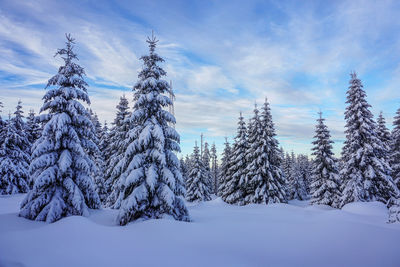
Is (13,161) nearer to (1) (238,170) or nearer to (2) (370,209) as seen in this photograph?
(1) (238,170)

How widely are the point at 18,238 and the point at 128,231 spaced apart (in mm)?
3773

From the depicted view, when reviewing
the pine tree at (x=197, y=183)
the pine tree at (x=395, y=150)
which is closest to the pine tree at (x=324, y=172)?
the pine tree at (x=395, y=150)

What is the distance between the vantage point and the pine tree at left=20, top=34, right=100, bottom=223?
11625 millimetres

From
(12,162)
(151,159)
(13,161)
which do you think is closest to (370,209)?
(151,159)

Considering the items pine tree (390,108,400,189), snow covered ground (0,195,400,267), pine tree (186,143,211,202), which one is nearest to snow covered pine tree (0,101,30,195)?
snow covered ground (0,195,400,267)

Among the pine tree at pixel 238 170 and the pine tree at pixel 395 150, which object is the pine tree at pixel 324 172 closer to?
the pine tree at pixel 395 150

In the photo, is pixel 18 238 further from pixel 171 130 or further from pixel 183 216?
pixel 171 130

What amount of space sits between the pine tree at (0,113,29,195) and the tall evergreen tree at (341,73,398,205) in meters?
36.8

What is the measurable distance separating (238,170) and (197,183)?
39.6ft

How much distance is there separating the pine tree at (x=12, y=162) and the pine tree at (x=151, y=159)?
873 inches

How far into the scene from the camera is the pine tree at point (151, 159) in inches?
434

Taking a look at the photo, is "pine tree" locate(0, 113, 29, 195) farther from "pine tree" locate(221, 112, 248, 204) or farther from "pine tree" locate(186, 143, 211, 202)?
"pine tree" locate(221, 112, 248, 204)

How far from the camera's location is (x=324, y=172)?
26125 millimetres

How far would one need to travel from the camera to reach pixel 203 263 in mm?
6027
